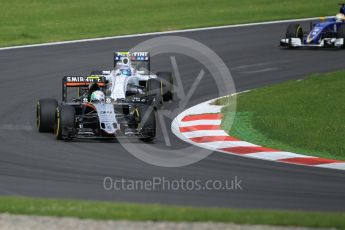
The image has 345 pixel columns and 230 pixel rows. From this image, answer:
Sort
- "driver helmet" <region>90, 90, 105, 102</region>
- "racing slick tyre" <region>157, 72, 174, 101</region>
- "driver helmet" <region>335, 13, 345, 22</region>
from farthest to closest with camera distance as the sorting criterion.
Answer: "driver helmet" <region>335, 13, 345, 22</region> < "racing slick tyre" <region>157, 72, 174, 101</region> < "driver helmet" <region>90, 90, 105, 102</region>

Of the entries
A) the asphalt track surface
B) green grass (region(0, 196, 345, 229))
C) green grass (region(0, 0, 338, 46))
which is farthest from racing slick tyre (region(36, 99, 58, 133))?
green grass (region(0, 0, 338, 46))

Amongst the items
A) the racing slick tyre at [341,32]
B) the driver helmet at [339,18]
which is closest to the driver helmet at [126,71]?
the racing slick tyre at [341,32]

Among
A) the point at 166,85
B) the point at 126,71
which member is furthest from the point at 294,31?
the point at 126,71

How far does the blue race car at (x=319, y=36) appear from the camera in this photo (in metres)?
31.1

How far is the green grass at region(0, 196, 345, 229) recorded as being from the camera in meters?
10.8

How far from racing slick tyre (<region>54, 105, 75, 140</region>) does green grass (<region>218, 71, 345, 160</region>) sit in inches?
123

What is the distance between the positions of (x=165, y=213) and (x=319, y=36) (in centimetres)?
2103

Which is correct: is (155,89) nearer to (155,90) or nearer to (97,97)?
(155,90)

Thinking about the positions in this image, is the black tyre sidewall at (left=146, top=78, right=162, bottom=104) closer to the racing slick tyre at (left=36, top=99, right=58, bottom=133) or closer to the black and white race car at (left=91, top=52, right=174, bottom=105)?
the black and white race car at (left=91, top=52, right=174, bottom=105)

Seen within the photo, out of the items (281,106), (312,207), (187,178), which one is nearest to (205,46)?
(281,106)

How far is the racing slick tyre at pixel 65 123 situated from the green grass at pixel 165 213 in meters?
5.47

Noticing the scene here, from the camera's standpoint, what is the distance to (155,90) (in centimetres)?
2125

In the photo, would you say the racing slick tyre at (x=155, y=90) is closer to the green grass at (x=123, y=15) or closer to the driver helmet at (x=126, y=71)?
the driver helmet at (x=126, y=71)

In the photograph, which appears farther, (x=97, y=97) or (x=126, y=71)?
(x=126, y=71)
